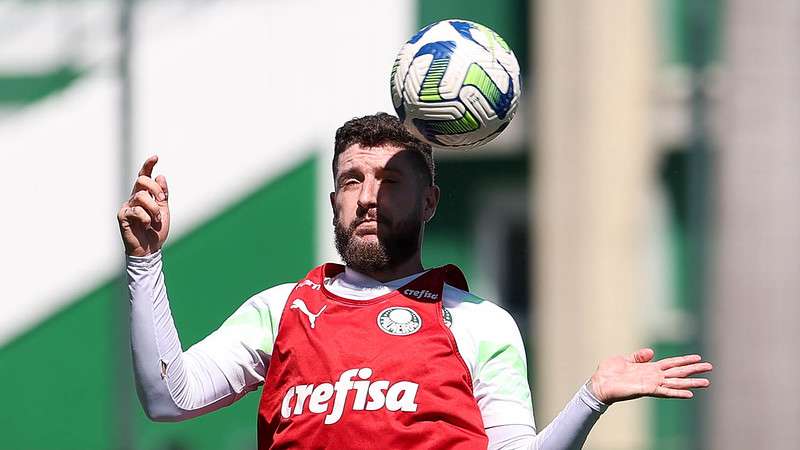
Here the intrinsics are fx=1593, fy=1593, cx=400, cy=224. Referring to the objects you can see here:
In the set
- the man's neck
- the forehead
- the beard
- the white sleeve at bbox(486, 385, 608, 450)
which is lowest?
the white sleeve at bbox(486, 385, 608, 450)

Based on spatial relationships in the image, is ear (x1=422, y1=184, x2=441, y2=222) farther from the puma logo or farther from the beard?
the puma logo

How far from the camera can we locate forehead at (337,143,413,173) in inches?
172

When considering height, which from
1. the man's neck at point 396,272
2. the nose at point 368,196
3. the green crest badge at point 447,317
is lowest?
the green crest badge at point 447,317

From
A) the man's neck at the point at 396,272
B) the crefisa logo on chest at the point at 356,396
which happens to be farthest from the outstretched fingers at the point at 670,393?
the man's neck at the point at 396,272

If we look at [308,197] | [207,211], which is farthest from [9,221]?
[308,197]

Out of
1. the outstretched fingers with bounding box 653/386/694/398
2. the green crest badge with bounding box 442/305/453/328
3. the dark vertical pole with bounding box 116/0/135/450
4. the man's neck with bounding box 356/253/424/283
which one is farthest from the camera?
the dark vertical pole with bounding box 116/0/135/450

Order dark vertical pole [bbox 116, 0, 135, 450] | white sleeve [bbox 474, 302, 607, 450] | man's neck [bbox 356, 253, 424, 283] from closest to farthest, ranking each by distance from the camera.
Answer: white sleeve [bbox 474, 302, 607, 450] → man's neck [bbox 356, 253, 424, 283] → dark vertical pole [bbox 116, 0, 135, 450]

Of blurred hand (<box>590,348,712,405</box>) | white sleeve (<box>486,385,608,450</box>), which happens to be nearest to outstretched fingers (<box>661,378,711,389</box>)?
blurred hand (<box>590,348,712,405</box>)

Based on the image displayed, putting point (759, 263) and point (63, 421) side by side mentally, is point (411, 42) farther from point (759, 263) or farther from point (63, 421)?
point (63, 421)

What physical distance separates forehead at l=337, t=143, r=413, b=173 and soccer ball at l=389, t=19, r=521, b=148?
3.5 inches

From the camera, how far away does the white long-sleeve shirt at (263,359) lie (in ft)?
13.3

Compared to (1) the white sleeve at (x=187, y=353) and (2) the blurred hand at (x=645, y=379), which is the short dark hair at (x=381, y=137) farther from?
(2) the blurred hand at (x=645, y=379)

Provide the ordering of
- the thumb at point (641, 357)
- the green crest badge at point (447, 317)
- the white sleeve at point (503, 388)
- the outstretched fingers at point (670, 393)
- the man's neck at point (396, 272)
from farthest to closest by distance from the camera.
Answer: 1. the man's neck at point (396, 272)
2. the green crest badge at point (447, 317)
3. the white sleeve at point (503, 388)
4. the thumb at point (641, 357)
5. the outstretched fingers at point (670, 393)

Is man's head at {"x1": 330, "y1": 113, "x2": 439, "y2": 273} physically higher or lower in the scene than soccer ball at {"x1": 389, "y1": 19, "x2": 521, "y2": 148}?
lower
